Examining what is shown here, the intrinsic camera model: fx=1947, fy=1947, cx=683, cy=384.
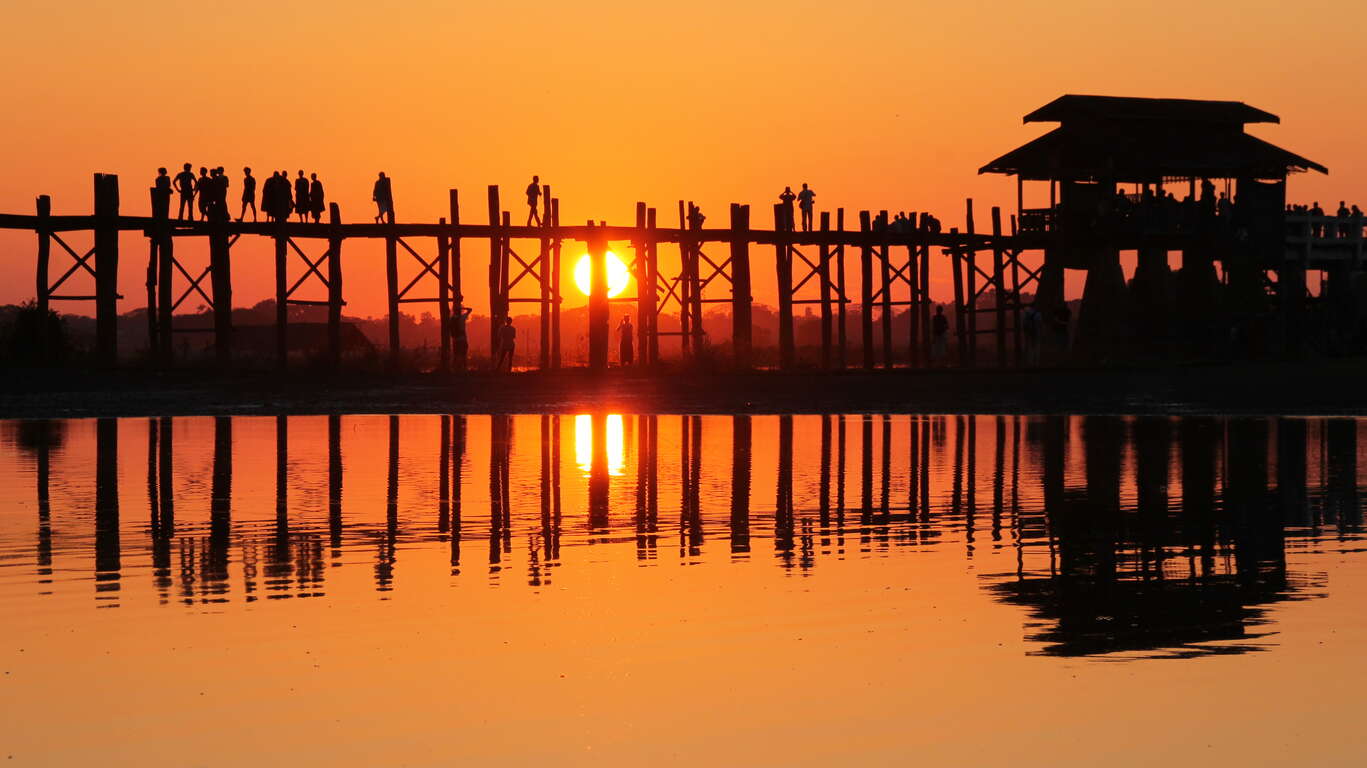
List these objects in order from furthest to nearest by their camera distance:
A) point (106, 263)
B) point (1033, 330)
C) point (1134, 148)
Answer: point (1134, 148)
point (1033, 330)
point (106, 263)

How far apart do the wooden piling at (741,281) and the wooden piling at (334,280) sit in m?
8.26

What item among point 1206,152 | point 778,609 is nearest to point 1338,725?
point 778,609

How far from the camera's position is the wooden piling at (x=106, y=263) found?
34781mm

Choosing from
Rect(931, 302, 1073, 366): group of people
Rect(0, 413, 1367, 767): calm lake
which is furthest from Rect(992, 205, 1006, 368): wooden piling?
Rect(0, 413, 1367, 767): calm lake

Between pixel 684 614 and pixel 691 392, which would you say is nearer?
pixel 684 614

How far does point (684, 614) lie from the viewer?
10117 mm

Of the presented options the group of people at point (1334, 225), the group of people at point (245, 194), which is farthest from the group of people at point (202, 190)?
the group of people at point (1334, 225)

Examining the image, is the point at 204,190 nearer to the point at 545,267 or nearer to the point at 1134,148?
the point at 545,267

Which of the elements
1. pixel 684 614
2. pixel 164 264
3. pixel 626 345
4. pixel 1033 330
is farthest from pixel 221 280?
pixel 684 614

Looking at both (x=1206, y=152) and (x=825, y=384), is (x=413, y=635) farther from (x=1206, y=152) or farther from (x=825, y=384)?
(x=1206, y=152)

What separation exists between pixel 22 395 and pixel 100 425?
5597mm

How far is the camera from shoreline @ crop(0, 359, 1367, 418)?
105 ft

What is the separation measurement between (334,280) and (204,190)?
9.81 feet

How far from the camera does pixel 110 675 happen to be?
27.8ft
